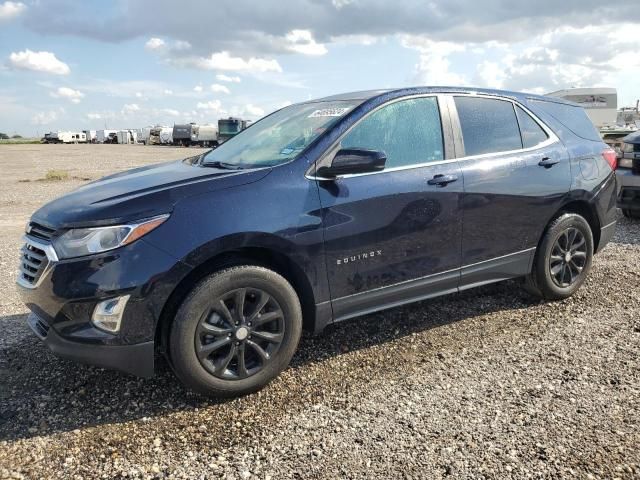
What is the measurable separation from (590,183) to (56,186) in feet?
47.7

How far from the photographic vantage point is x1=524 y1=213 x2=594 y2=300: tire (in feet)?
14.9

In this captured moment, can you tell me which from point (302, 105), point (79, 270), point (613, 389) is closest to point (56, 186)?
point (302, 105)

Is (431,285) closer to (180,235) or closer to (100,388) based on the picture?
(180,235)

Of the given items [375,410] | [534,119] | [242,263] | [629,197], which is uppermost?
[534,119]

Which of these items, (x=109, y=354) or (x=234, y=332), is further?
(x=234, y=332)

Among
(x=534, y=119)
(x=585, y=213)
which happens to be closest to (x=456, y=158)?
(x=534, y=119)

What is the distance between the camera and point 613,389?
3.27m

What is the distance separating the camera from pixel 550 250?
455 cm

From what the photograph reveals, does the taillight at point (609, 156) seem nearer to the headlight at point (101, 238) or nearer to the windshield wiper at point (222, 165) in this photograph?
the windshield wiper at point (222, 165)

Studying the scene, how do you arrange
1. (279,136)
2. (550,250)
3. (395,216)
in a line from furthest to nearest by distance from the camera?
1. (550,250)
2. (279,136)
3. (395,216)

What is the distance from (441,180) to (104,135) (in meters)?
83.8

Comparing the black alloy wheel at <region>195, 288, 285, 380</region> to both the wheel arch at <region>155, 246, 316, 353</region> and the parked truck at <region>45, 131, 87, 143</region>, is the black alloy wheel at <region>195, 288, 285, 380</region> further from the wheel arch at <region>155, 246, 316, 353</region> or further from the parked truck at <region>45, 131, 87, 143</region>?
the parked truck at <region>45, 131, 87, 143</region>

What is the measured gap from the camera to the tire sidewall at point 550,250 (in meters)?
4.53

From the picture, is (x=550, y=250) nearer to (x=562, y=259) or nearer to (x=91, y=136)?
(x=562, y=259)
